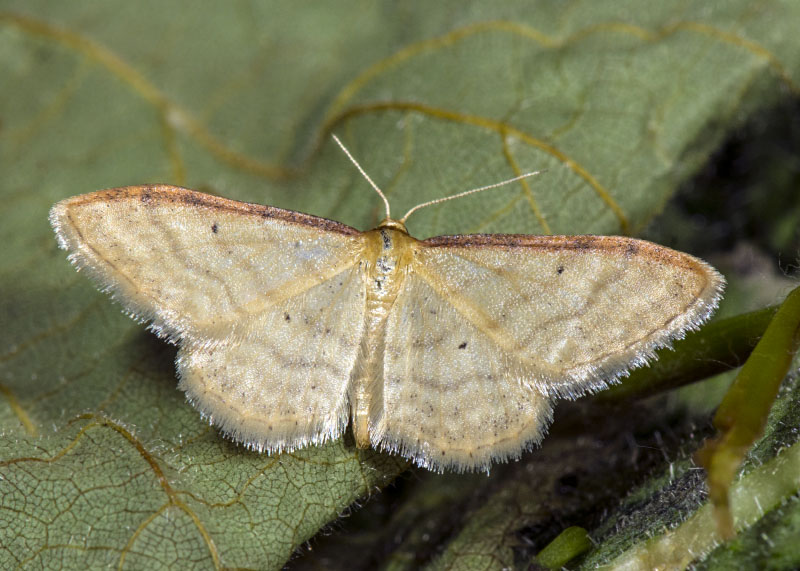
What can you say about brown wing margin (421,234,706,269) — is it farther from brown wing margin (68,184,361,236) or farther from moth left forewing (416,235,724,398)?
brown wing margin (68,184,361,236)

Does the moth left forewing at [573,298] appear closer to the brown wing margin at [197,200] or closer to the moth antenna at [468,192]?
the moth antenna at [468,192]

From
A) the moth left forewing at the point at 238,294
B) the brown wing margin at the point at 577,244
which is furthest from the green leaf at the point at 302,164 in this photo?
the brown wing margin at the point at 577,244

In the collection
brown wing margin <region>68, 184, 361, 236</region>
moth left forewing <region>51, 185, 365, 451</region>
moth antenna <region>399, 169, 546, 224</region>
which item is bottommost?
moth left forewing <region>51, 185, 365, 451</region>

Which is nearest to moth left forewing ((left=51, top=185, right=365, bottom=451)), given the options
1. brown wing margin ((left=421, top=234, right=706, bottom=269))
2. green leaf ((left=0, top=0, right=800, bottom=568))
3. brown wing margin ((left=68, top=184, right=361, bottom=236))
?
brown wing margin ((left=68, top=184, right=361, bottom=236))

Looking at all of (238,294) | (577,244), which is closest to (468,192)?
(577,244)

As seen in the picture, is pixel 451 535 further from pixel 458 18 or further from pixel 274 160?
pixel 458 18

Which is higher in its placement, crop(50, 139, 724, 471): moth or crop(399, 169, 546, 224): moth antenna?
crop(399, 169, 546, 224): moth antenna

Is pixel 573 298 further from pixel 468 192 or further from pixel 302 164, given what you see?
pixel 302 164
